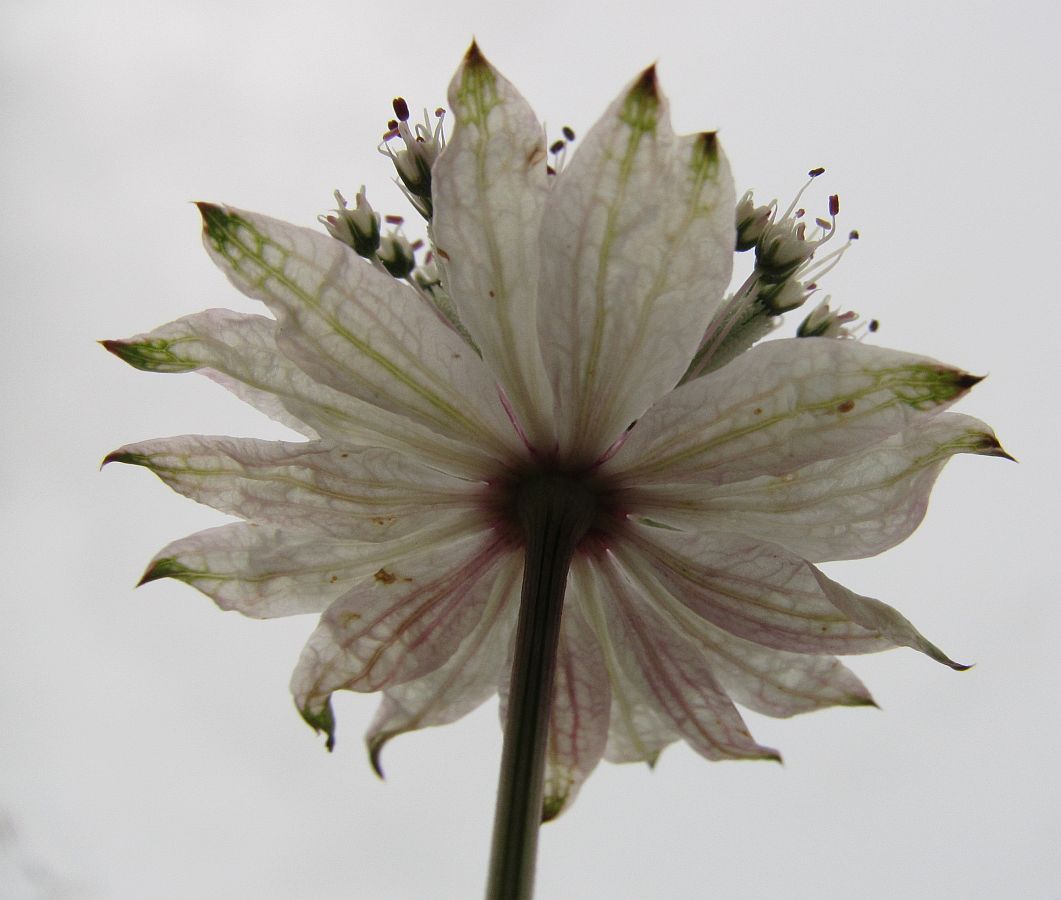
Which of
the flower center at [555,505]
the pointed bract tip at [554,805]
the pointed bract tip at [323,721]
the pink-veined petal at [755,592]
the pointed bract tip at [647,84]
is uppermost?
the pointed bract tip at [647,84]

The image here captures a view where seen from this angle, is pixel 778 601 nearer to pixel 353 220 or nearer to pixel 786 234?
pixel 786 234

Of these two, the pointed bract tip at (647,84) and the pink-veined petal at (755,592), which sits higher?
the pointed bract tip at (647,84)

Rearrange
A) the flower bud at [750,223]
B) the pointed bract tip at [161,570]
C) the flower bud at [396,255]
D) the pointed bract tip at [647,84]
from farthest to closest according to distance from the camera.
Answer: the flower bud at [396,255] < the flower bud at [750,223] < the pointed bract tip at [161,570] < the pointed bract tip at [647,84]

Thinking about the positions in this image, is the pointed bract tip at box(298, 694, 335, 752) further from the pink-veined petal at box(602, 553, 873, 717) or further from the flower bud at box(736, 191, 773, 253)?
the flower bud at box(736, 191, 773, 253)

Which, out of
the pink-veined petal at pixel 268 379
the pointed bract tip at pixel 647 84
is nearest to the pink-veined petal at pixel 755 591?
the pink-veined petal at pixel 268 379

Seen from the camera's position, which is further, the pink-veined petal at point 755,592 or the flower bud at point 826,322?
the flower bud at point 826,322

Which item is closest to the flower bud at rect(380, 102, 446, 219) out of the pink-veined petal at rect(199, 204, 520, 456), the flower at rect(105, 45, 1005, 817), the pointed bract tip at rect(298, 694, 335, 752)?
the flower at rect(105, 45, 1005, 817)

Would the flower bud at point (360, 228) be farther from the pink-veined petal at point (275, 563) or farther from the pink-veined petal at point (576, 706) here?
the pink-veined petal at point (576, 706)

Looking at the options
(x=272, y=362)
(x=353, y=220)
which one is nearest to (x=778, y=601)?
(x=272, y=362)
